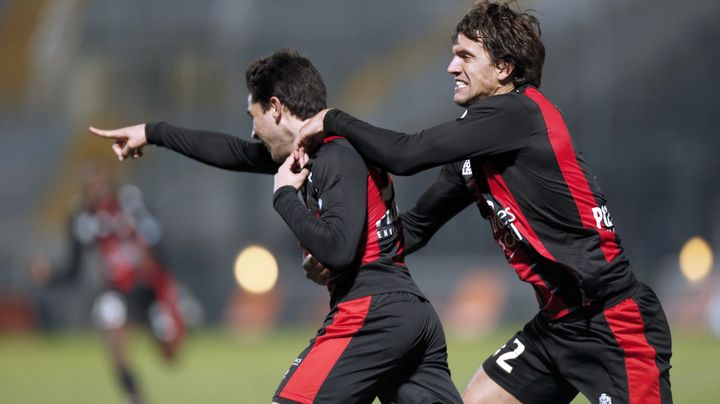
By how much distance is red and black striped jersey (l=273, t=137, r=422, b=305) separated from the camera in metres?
3.79

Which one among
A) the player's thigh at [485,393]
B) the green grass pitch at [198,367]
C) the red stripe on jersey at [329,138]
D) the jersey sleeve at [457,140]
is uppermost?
the red stripe on jersey at [329,138]

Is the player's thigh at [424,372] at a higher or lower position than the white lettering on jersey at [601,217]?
lower

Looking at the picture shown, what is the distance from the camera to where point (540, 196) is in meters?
3.97

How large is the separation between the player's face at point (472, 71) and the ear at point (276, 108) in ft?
2.15

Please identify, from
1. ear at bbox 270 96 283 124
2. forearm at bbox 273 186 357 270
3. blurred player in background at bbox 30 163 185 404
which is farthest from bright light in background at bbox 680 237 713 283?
forearm at bbox 273 186 357 270

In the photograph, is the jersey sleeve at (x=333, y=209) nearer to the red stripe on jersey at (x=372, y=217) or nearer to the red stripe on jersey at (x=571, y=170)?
the red stripe on jersey at (x=372, y=217)

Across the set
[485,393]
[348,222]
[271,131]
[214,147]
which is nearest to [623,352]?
[485,393]

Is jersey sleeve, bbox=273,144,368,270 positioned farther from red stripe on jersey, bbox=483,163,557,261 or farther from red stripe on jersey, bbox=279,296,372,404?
red stripe on jersey, bbox=483,163,557,261

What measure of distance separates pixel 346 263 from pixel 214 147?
53.0 inches

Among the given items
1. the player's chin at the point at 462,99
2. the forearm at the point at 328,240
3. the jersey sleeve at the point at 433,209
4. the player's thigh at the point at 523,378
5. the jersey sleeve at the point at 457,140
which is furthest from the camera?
the jersey sleeve at the point at 433,209

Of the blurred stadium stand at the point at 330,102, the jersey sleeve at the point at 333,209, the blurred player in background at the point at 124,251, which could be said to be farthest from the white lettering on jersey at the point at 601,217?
the blurred stadium stand at the point at 330,102

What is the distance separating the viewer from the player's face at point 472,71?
4.08 meters

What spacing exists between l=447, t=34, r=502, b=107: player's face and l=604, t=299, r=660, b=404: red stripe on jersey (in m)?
0.93

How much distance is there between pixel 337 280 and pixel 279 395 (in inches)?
19.4
